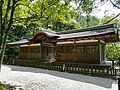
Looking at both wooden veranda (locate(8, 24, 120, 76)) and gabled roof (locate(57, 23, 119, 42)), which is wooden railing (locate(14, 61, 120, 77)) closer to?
wooden veranda (locate(8, 24, 120, 76))

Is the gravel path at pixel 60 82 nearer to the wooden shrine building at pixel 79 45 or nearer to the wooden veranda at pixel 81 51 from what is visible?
the wooden veranda at pixel 81 51

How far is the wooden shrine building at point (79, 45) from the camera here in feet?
47.8

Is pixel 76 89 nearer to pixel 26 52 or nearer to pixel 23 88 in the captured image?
pixel 23 88

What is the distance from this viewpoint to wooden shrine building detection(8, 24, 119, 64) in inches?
574

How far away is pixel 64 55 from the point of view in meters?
18.0

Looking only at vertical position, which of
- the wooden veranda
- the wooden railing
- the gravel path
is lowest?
the gravel path

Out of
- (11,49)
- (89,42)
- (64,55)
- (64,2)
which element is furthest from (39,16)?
(11,49)

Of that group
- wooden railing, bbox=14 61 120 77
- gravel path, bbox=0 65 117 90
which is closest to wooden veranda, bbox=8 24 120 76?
wooden railing, bbox=14 61 120 77

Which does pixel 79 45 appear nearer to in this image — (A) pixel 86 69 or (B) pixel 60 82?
(A) pixel 86 69

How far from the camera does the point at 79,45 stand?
55.0ft

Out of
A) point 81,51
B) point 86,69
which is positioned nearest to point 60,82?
point 86,69

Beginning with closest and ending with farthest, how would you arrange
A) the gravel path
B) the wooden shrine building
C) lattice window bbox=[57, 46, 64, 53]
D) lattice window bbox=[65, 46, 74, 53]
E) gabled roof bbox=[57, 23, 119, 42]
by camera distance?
the gravel path
gabled roof bbox=[57, 23, 119, 42]
the wooden shrine building
lattice window bbox=[65, 46, 74, 53]
lattice window bbox=[57, 46, 64, 53]

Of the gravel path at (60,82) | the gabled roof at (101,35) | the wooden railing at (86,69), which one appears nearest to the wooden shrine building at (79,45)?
the gabled roof at (101,35)

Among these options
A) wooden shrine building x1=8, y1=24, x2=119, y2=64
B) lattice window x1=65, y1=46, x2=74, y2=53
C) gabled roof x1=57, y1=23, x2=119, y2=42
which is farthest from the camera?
lattice window x1=65, y1=46, x2=74, y2=53
